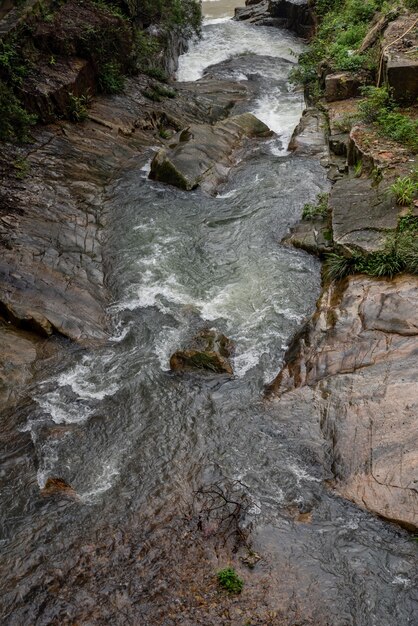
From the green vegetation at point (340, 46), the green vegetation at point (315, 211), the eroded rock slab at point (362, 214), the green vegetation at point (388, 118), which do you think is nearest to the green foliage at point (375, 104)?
the green vegetation at point (388, 118)

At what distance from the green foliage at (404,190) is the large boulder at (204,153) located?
17.8ft

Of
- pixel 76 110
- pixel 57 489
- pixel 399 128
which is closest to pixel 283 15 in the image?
pixel 76 110

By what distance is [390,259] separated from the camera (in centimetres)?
889

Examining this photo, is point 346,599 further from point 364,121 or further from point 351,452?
point 364,121

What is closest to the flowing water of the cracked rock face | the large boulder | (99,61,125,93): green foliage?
the cracked rock face

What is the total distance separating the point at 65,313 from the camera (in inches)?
361

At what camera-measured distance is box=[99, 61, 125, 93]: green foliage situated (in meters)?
16.8

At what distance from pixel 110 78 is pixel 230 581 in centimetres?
1606

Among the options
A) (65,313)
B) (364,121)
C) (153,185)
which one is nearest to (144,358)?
(65,313)

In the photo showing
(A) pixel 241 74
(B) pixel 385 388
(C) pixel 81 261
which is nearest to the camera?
(B) pixel 385 388

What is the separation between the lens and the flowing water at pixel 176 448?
5.37 m

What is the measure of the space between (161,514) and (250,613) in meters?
1.53

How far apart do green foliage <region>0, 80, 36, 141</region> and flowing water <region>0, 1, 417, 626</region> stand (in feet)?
10.3

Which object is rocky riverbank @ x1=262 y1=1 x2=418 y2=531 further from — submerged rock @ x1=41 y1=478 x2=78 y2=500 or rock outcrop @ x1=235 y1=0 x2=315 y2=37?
rock outcrop @ x1=235 y1=0 x2=315 y2=37
